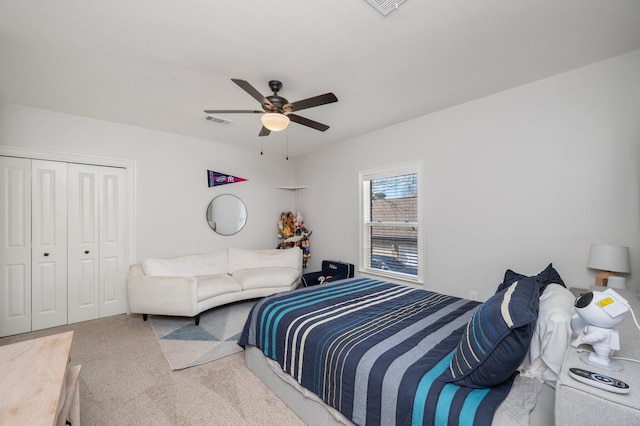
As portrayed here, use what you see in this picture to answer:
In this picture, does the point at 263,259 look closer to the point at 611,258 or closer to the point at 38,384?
the point at 38,384

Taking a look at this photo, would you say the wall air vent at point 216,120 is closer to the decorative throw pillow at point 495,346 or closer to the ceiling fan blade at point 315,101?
the ceiling fan blade at point 315,101

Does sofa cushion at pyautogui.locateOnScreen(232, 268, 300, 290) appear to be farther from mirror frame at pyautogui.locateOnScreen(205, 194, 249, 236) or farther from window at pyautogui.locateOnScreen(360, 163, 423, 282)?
window at pyautogui.locateOnScreen(360, 163, 423, 282)

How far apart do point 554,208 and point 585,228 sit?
275 mm

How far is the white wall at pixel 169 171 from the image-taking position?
3377 mm

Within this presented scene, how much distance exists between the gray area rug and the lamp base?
3294 millimetres

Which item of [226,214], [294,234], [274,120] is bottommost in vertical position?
[294,234]

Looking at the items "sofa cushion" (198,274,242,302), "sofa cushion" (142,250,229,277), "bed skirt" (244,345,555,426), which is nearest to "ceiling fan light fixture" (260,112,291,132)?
"bed skirt" (244,345,555,426)

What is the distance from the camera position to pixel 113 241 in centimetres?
383

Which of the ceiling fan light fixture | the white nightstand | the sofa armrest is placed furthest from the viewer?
the sofa armrest

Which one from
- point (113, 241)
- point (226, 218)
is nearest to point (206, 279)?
point (226, 218)

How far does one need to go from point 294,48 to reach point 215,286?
303 centimetres

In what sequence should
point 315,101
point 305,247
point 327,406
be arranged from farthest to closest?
1. point 305,247
2. point 315,101
3. point 327,406

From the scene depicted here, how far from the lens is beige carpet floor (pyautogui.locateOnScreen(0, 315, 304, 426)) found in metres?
1.86

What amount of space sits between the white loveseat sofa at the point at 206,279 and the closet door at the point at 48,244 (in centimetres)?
87
